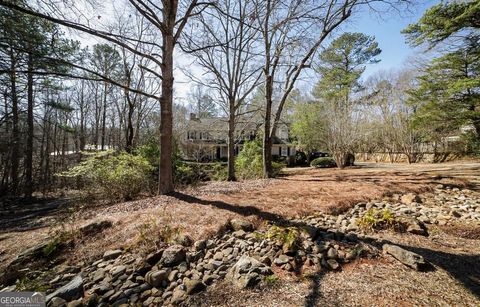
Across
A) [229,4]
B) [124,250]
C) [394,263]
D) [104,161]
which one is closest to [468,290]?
[394,263]

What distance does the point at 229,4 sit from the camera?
8938 millimetres

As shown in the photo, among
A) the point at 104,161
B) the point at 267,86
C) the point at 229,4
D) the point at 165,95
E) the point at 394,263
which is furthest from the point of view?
the point at 267,86

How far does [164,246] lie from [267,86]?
26.9 feet

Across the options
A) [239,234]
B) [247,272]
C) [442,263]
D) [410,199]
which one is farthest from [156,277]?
[410,199]

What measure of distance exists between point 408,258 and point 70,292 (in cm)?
426

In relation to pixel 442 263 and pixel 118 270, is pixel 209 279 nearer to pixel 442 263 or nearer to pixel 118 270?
pixel 118 270

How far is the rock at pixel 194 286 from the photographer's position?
7.83ft

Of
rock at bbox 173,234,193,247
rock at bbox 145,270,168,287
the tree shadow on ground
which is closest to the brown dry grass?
rock at bbox 173,234,193,247

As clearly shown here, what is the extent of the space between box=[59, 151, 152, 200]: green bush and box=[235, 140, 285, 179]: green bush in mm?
5387

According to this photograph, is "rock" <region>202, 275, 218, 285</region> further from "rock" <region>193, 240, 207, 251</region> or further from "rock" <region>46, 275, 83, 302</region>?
"rock" <region>46, 275, 83, 302</region>

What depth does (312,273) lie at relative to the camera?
8.60ft

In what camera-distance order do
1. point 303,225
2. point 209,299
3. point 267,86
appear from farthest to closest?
point 267,86 < point 303,225 < point 209,299

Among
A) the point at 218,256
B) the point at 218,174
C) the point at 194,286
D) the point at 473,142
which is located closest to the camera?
the point at 194,286

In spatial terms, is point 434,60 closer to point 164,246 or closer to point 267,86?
point 267,86
